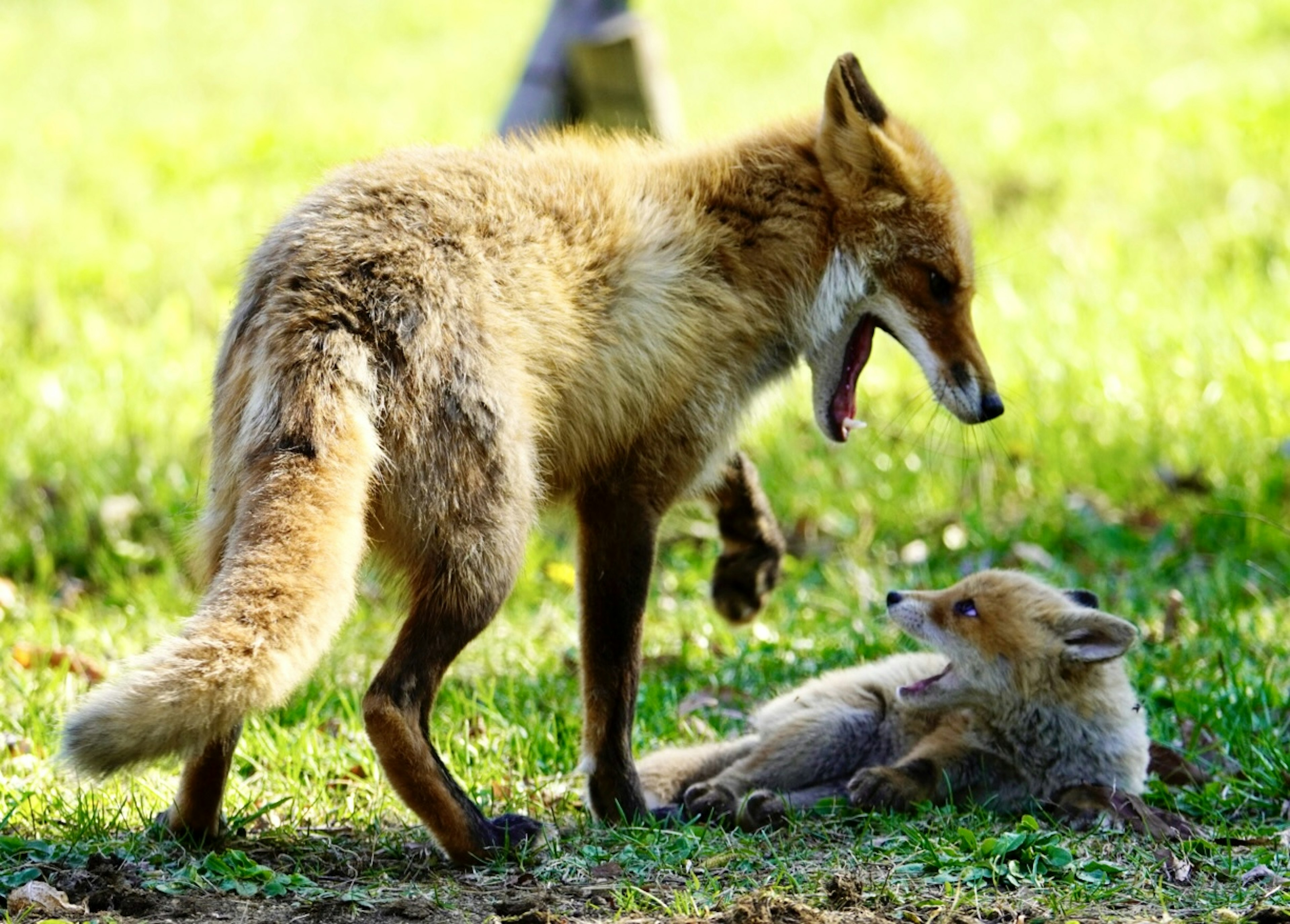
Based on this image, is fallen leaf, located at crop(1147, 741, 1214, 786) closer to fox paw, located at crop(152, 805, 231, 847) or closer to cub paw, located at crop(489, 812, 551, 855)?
cub paw, located at crop(489, 812, 551, 855)


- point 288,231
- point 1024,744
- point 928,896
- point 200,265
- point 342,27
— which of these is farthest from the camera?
point 342,27

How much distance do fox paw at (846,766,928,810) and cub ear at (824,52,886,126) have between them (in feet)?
7.00

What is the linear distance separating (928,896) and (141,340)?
6519 millimetres

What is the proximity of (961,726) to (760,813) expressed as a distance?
739 mm

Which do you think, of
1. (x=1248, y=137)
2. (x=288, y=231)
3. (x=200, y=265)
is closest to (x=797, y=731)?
(x=288, y=231)

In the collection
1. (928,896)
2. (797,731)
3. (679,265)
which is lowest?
(928,896)

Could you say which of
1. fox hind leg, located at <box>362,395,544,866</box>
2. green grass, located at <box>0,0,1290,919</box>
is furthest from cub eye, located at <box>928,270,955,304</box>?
fox hind leg, located at <box>362,395,544,866</box>

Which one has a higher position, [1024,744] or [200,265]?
[200,265]

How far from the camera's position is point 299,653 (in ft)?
11.0

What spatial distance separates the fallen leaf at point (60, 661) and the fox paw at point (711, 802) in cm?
225

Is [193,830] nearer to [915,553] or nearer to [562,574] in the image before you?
[562,574]

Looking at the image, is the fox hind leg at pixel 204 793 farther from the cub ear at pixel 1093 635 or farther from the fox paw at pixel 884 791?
the cub ear at pixel 1093 635

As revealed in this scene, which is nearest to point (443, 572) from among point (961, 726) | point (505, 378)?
point (505, 378)

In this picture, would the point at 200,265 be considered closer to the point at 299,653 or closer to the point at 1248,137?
the point at 299,653
